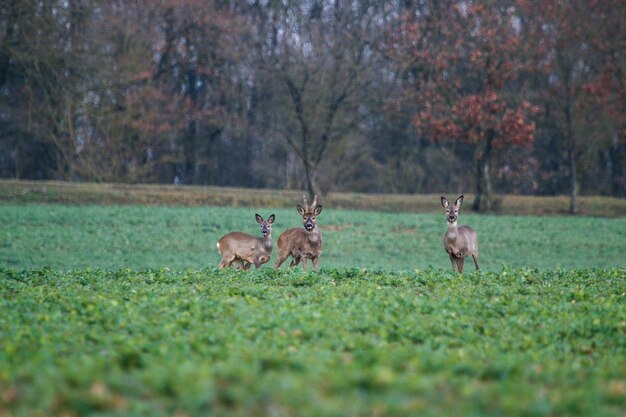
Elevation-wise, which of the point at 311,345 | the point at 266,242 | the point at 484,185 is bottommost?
the point at 311,345

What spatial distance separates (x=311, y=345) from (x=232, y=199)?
35.4 metres

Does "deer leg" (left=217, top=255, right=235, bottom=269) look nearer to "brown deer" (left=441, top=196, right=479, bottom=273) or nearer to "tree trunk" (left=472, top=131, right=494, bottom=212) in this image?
"brown deer" (left=441, top=196, right=479, bottom=273)

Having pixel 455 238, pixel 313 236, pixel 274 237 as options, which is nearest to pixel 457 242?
pixel 455 238

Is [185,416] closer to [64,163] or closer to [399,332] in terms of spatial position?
Answer: [399,332]

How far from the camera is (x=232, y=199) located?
1763 inches

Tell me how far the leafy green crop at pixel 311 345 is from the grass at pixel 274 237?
32.4ft

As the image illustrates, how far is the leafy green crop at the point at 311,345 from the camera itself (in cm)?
690

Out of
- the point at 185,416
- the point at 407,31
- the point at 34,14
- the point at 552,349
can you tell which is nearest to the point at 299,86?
the point at 407,31

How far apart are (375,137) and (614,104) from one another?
18.3m

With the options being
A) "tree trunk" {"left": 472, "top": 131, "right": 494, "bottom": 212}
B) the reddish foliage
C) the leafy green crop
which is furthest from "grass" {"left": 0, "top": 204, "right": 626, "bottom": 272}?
the leafy green crop

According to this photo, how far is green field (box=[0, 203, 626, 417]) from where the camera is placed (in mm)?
6902

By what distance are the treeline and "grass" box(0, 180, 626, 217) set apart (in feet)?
5.17

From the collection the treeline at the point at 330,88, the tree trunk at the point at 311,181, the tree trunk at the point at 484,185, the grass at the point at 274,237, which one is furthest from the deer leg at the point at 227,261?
the tree trunk at the point at 484,185

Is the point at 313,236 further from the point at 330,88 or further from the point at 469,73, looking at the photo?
the point at 469,73
